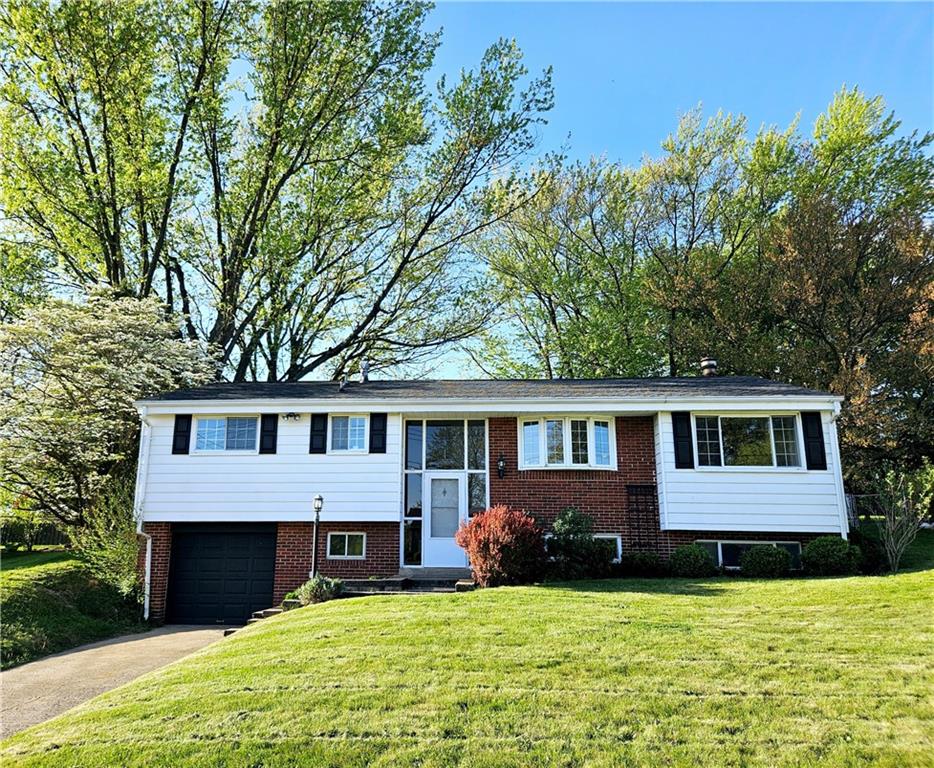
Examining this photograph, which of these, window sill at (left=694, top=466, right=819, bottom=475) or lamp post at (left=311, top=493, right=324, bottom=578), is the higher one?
window sill at (left=694, top=466, right=819, bottom=475)

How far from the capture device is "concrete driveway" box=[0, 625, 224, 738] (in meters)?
8.09

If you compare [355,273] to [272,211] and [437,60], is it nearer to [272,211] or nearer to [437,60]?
[272,211]

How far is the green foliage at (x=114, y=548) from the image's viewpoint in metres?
14.6

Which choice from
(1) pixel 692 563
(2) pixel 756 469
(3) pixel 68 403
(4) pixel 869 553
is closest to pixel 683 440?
(2) pixel 756 469

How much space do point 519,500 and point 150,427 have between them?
339 inches

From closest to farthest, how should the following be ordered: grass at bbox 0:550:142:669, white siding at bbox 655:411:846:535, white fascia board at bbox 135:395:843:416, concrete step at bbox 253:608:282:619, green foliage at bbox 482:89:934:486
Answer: grass at bbox 0:550:142:669
concrete step at bbox 253:608:282:619
white siding at bbox 655:411:846:535
white fascia board at bbox 135:395:843:416
green foliage at bbox 482:89:934:486

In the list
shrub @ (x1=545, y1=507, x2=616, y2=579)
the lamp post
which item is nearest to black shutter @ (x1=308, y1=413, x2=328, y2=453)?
the lamp post

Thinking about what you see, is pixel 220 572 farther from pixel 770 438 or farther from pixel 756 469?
pixel 770 438

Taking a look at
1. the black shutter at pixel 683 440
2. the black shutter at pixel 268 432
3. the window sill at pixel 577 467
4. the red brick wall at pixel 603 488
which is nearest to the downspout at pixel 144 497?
the black shutter at pixel 268 432

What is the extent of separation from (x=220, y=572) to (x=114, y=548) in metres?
2.24

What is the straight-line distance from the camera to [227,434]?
15.8m

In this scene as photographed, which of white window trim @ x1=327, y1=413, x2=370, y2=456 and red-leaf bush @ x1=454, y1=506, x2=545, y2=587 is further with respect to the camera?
white window trim @ x1=327, y1=413, x2=370, y2=456

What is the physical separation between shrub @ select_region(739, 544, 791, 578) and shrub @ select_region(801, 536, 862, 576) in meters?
0.42

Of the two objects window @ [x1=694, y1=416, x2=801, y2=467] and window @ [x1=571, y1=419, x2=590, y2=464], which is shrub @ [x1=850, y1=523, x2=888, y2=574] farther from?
window @ [x1=571, y1=419, x2=590, y2=464]
